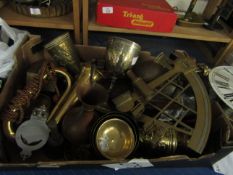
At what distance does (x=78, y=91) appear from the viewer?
Result: 70 cm

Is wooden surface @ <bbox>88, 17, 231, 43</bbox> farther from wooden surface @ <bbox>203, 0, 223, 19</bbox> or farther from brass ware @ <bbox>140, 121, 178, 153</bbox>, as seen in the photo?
brass ware @ <bbox>140, 121, 178, 153</bbox>

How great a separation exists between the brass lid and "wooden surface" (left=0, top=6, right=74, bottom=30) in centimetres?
53

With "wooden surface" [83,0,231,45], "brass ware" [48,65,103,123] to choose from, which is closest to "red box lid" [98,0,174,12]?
"wooden surface" [83,0,231,45]

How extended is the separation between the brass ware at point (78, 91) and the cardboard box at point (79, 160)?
156 millimetres

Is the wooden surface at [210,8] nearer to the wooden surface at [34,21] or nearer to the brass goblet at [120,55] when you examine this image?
the brass goblet at [120,55]

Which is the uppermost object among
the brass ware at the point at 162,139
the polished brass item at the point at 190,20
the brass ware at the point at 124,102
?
the polished brass item at the point at 190,20

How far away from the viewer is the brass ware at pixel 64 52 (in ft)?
2.58

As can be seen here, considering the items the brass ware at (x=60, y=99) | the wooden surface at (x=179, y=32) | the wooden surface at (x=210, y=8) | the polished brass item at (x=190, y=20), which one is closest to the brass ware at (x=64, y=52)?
the brass ware at (x=60, y=99)

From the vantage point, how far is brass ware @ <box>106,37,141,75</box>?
2.62 feet

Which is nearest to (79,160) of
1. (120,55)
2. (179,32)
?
(120,55)

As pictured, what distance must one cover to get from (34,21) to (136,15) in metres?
0.46

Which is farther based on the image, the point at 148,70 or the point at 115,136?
the point at 148,70

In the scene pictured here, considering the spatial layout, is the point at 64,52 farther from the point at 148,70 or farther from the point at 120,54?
the point at 148,70

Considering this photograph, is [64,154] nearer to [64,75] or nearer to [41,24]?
[64,75]
